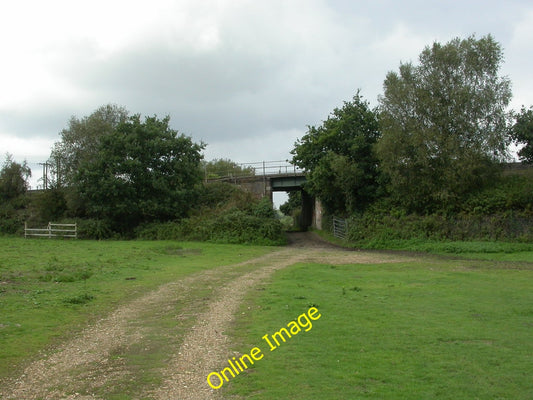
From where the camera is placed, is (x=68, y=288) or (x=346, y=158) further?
(x=346, y=158)

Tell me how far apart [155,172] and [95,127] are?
10435mm

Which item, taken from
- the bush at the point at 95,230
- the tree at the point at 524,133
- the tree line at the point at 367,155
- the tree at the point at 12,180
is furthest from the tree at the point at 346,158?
the tree at the point at 12,180

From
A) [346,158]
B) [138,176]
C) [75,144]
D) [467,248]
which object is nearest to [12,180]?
[75,144]

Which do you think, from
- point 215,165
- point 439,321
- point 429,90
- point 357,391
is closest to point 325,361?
point 357,391

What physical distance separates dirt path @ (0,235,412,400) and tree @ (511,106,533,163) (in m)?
32.0

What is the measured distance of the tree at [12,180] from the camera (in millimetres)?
52438

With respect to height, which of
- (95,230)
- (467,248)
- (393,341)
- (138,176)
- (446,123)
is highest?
(446,123)

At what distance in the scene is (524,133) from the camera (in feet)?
121

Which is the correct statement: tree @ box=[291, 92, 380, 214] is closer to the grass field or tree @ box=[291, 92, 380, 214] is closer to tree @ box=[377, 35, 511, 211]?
tree @ box=[377, 35, 511, 211]

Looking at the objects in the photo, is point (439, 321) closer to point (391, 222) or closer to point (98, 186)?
point (391, 222)

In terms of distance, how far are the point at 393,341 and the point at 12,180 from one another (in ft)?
181

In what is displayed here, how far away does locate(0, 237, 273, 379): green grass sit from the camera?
891 cm

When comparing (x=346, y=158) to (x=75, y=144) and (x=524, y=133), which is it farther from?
(x=75, y=144)

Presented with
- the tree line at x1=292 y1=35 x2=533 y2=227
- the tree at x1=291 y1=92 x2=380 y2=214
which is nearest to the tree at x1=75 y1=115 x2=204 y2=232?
the tree at x1=291 y1=92 x2=380 y2=214
